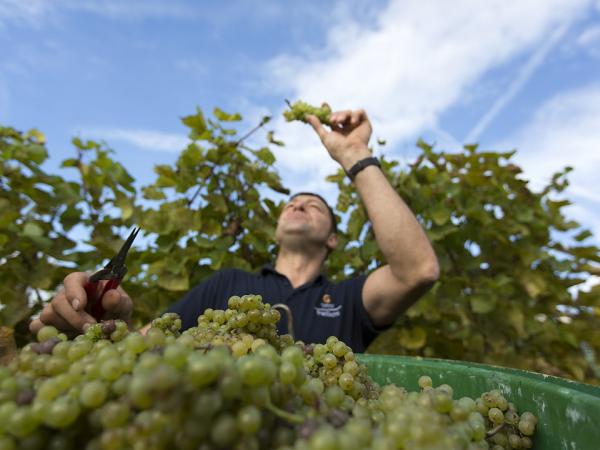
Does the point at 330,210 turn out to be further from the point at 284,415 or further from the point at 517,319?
the point at 284,415

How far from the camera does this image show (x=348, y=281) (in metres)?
2.20

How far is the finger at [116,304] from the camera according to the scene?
1.00m

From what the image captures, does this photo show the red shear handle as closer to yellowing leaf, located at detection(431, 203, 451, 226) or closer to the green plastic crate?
the green plastic crate

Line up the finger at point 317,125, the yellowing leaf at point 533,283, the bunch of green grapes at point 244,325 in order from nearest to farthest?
the bunch of green grapes at point 244,325
the finger at point 317,125
the yellowing leaf at point 533,283

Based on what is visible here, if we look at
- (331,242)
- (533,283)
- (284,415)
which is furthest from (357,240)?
(284,415)

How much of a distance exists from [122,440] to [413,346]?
6.68ft

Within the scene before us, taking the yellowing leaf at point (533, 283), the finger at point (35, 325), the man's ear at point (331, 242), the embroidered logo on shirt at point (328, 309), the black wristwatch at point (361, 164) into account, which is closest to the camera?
the finger at point (35, 325)

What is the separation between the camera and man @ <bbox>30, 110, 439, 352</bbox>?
6.00 feet

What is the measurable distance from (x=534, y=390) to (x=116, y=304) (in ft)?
2.87

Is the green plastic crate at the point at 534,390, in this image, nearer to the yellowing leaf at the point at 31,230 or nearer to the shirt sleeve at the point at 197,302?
the shirt sleeve at the point at 197,302

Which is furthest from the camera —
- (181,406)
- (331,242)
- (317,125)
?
(331,242)

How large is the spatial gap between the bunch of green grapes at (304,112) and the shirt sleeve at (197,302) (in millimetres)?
873

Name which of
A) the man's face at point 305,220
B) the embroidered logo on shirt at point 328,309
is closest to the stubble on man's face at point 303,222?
the man's face at point 305,220

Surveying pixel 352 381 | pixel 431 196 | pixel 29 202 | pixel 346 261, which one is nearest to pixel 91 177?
pixel 29 202
